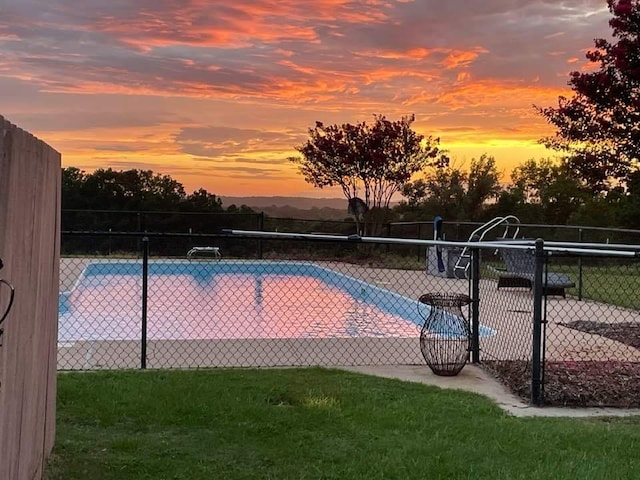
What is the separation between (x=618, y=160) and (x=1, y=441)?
11559mm

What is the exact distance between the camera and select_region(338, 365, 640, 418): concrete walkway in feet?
15.8

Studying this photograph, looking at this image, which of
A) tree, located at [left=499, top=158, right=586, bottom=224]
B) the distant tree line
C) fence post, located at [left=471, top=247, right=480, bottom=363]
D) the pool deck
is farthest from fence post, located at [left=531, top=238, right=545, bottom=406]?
tree, located at [left=499, top=158, right=586, bottom=224]

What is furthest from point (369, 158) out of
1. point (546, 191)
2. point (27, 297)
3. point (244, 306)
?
point (27, 297)

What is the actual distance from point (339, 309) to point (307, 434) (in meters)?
7.40

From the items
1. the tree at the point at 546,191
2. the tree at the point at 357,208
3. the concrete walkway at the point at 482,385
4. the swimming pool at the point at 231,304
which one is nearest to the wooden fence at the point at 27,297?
the concrete walkway at the point at 482,385

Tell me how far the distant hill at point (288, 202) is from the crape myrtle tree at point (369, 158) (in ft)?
3.29

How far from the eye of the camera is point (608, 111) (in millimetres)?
10906

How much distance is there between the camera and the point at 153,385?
16.5ft

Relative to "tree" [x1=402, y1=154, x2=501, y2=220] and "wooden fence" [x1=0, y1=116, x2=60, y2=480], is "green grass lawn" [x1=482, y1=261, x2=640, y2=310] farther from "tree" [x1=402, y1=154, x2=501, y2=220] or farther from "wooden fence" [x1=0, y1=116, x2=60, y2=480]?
"wooden fence" [x1=0, y1=116, x2=60, y2=480]

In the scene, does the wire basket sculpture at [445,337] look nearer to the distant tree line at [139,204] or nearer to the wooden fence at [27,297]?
the wooden fence at [27,297]

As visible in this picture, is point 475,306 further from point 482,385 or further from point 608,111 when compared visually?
point 608,111

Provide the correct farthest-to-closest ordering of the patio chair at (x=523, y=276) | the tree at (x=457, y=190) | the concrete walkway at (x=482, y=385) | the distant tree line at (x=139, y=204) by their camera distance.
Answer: the tree at (x=457, y=190) → the distant tree line at (x=139, y=204) → the patio chair at (x=523, y=276) → the concrete walkway at (x=482, y=385)

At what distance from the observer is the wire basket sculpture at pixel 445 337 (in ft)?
19.1

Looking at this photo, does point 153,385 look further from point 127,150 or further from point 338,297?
point 127,150
